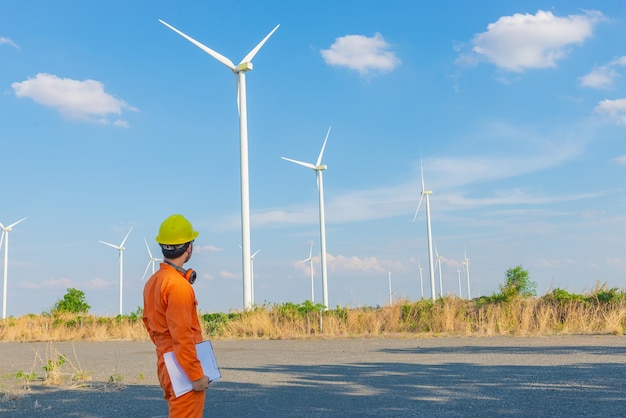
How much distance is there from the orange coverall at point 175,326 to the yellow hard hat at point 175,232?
178 mm

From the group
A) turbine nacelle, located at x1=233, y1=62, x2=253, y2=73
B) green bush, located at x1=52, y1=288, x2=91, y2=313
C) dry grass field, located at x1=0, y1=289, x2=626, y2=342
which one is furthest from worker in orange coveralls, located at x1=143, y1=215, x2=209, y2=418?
green bush, located at x1=52, y1=288, x2=91, y2=313

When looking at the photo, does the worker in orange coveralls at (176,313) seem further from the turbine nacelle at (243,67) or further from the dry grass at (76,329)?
the turbine nacelle at (243,67)

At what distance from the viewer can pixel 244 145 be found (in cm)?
2630

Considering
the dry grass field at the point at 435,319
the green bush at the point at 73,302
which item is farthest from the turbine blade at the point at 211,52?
the green bush at the point at 73,302

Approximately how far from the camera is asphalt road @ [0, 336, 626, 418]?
727 cm

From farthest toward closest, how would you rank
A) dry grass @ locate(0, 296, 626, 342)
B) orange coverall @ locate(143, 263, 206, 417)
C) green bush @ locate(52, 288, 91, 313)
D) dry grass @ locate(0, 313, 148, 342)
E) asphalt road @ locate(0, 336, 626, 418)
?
green bush @ locate(52, 288, 91, 313) < dry grass @ locate(0, 313, 148, 342) < dry grass @ locate(0, 296, 626, 342) < asphalt road @ locate(0, 336, 626, 418) < orange coverall @ locate(143, 263, 206, 417)

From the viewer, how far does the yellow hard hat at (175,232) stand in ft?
14.7

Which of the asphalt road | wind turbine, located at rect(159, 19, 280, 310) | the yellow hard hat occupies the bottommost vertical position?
the asphalt road

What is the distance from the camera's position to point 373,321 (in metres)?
20.8

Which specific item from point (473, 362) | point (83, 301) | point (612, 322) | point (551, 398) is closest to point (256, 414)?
point (551, 398)

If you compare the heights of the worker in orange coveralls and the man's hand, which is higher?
the worker in orange coveralls

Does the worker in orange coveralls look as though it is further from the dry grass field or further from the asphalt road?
the dry grass field

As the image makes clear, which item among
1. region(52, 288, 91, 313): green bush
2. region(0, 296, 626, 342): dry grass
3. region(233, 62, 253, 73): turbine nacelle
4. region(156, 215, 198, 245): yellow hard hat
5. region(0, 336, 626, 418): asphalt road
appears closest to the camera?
region(156, 215, 198, 245): yellow hard hat

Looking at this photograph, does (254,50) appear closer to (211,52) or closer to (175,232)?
(211,52)
